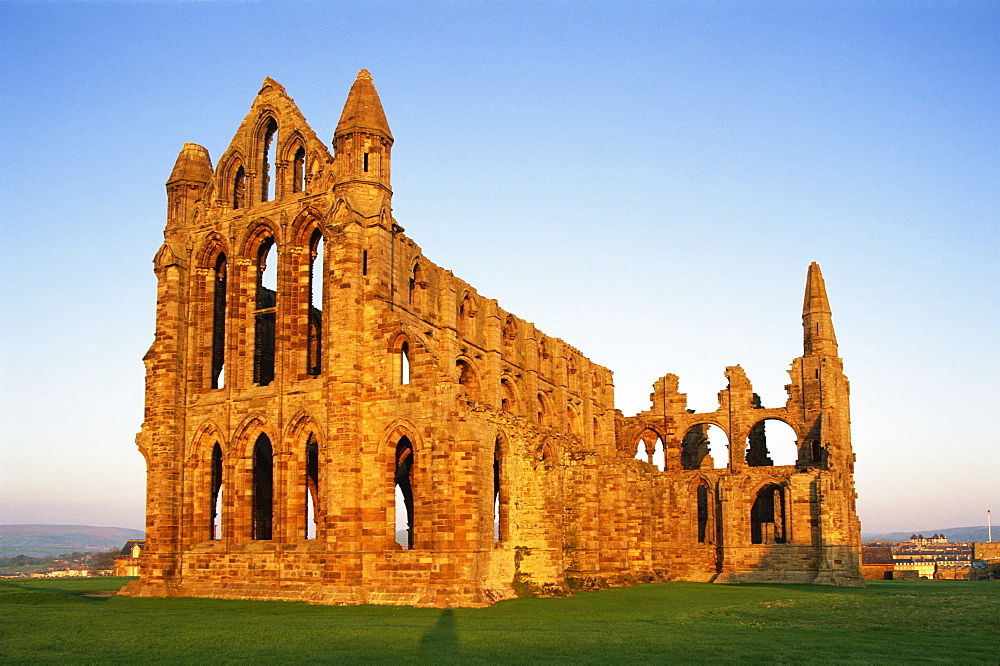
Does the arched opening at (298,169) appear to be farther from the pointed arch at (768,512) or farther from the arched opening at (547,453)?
the pointed arch at (768,512)

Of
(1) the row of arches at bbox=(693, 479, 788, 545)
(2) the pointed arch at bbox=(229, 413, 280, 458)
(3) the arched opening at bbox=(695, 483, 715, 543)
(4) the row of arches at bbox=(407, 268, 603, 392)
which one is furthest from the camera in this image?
(3) the arched opening at bbox=(695, 483, 715, 543)

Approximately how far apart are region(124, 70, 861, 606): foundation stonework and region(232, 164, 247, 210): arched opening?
0.14 meters

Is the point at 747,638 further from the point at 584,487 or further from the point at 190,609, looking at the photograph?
the point at 584,487

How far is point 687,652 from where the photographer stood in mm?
15688

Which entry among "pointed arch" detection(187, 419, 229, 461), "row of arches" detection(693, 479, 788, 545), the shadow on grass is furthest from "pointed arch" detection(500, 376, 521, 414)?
the shadow on grass

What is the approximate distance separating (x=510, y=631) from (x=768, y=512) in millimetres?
32273

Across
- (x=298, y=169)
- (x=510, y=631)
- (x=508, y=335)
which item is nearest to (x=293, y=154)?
(x=298, y=169)

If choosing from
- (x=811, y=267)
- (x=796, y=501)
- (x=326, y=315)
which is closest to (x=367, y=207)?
(x=326, y=315)

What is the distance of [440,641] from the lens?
1756cm

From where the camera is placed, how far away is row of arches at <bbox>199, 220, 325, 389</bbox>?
30141mm

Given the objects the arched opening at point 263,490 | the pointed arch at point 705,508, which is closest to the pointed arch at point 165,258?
the arched opening at point 263,490

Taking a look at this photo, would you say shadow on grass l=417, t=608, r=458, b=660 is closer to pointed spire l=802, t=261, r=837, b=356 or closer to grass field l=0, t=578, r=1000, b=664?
grass field l=0, t=578, r=1000, b=664

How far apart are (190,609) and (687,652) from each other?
14.3 m

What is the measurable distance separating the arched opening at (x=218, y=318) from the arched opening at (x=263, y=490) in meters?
2.76
